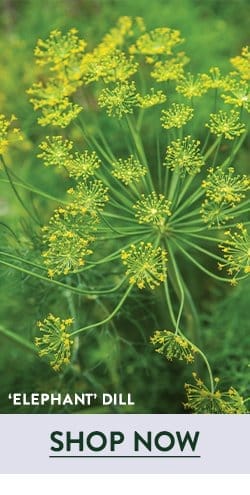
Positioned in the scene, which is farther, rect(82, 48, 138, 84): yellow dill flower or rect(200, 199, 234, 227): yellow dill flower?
rect(82, 48, 138, 84): yellow dill flower

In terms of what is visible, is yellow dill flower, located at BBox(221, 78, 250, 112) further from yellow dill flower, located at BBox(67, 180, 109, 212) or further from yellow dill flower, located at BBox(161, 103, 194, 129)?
yellow dill flower, located at BBox(67, 180, 109, 212)

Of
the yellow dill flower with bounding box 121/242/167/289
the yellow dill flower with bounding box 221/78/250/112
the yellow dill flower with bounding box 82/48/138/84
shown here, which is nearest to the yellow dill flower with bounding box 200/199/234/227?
the yellow dill flower with bounding box 121/242/167/289

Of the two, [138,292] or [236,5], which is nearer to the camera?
[138,292]

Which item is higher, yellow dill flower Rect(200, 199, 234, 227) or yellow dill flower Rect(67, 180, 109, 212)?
yellow dill flower Rect(67, 180, 109, 212)

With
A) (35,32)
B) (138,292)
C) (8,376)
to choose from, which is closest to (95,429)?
(138,292)

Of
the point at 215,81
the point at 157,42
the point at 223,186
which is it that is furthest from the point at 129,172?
the point at 157,42

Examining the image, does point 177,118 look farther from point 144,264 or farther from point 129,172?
point 144,264

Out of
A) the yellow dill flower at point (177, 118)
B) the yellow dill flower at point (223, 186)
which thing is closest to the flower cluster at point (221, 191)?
the yellow dill flower at point (223, 186)

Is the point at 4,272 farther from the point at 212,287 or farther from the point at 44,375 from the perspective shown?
the point at 212,287
